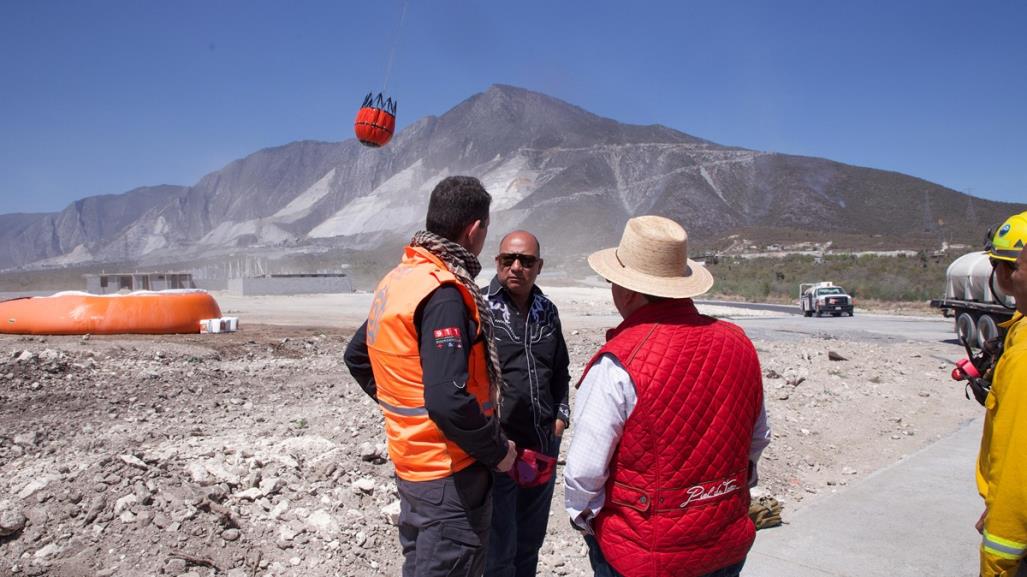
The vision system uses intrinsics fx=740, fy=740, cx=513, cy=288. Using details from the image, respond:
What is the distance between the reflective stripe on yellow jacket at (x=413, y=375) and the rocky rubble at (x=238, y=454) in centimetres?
193

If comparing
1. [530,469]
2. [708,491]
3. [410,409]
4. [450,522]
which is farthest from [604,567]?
[410,409]

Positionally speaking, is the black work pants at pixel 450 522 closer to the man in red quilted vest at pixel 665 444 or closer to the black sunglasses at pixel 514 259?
the man in red quilted vest at pixel 665 444

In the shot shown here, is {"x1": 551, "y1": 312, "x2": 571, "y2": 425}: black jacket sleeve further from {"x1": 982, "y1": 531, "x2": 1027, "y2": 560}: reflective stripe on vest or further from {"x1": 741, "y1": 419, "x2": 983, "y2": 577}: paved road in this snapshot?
{"x1": 982, "y1": 531, "x2": 1027, "y2": 560}: reflective stripe on vest

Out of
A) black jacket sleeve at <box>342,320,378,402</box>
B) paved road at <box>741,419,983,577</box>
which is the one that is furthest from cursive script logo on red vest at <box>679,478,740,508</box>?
paved road at <box>741,419,983,577</box>

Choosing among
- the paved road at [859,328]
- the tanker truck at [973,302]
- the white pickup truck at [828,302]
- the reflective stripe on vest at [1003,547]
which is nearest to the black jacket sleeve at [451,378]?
the reflective stripe on vest at [1003,547]

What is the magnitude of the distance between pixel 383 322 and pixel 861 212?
13191 centimetres

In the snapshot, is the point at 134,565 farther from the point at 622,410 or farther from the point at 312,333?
the point at 312,333

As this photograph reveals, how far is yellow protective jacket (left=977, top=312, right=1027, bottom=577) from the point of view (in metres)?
1.86

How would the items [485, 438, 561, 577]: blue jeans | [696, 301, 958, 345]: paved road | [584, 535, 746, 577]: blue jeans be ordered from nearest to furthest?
[584, 535, 746, 577]: blue jeans, [485, 438, 561, 577]: blue jeans, [696, 301, 958, 345]: paved road

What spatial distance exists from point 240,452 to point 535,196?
378 ft

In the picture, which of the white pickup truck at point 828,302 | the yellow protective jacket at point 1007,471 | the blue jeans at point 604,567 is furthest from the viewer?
the white pickup truck at point 828,302

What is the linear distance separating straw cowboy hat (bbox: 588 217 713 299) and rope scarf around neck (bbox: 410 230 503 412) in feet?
1.36

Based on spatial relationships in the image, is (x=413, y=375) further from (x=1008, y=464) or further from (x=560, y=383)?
(x=1008, y=464)

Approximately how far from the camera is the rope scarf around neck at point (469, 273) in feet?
8.07
